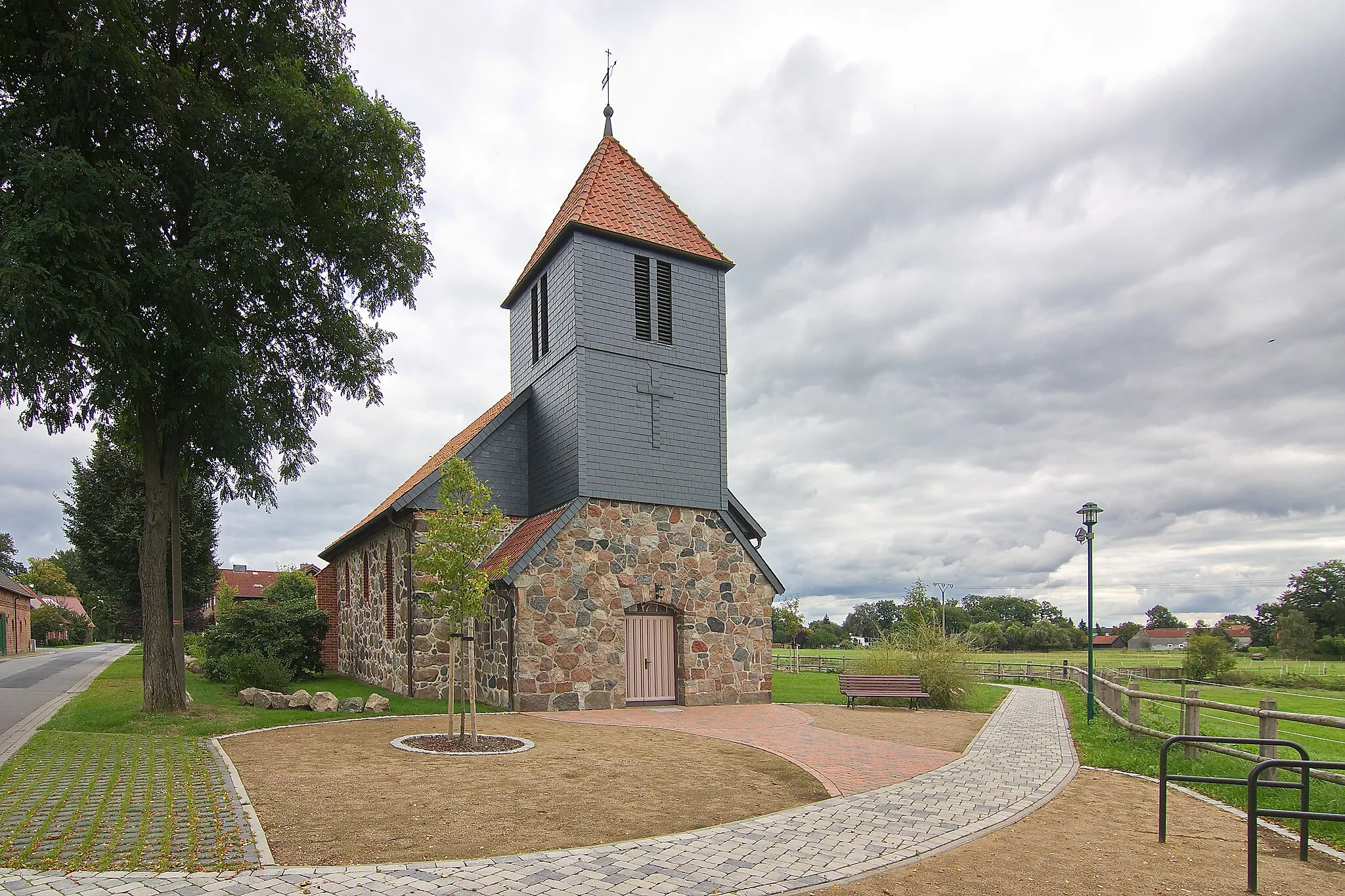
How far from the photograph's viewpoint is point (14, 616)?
47438mm

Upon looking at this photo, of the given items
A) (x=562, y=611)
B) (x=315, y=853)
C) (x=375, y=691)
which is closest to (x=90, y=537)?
(x=375, y=691)

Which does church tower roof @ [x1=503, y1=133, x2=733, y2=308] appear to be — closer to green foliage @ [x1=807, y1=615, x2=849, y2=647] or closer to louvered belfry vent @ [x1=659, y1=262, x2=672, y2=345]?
louvered belfry vent @ [x1=659, y1=262, x2=672, y2=345]

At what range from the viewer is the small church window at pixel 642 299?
61.5 ft

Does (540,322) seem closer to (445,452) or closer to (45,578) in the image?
(445,452)

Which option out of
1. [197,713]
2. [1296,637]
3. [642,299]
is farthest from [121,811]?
[1296,637]

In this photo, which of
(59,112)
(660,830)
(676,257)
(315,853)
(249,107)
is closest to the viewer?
(315,853)

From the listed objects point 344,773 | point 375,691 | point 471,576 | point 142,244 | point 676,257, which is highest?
point 676,257

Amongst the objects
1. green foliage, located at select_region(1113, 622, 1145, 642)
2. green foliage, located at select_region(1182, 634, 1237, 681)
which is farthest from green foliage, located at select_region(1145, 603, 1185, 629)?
green foliage, located at select_region(1182, 634, 1237, 681)

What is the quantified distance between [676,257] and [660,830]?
14519 millimetres

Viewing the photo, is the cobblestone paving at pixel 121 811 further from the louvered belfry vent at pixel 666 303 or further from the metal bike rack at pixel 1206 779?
the louvered belfry vent at pixel 666 303

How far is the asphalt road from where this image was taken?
52.8 feet

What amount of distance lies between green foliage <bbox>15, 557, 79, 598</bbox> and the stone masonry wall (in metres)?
86.6

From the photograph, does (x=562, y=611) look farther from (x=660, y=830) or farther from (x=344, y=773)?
(x=660, y=830)

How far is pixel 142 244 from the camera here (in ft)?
44.5
